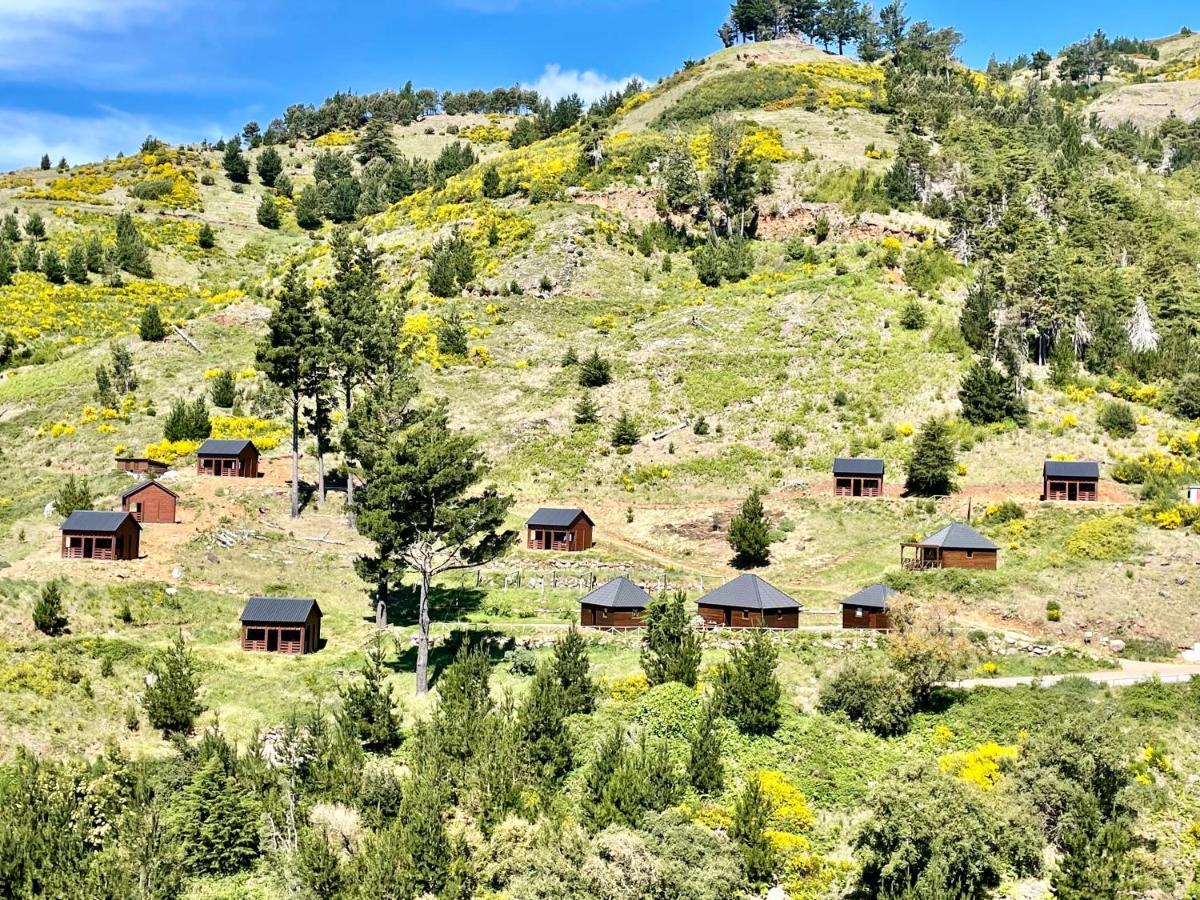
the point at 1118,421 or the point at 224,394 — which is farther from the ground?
the point at 224,394

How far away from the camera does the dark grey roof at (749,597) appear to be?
5162 centimetres

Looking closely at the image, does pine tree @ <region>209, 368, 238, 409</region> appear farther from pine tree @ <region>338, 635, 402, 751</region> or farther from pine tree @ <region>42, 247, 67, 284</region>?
pine tree @ <region>338, 635, 402, 751</region>

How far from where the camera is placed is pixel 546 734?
3912 cm

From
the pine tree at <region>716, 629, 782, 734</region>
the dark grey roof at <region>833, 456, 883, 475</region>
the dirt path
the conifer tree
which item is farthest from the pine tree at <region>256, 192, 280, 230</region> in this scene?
the dirt path

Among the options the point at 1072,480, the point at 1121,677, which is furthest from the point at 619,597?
the point at 1072,480

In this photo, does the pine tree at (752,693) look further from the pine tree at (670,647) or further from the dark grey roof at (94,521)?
the dark grey roof at (94,521)

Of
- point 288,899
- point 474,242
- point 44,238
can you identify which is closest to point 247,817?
point 288,899

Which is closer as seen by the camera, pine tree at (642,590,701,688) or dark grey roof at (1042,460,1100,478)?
pine tree at (642,590,701,688)

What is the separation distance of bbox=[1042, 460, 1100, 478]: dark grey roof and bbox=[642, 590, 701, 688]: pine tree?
29.5 metres

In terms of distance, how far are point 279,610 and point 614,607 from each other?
17.1 m

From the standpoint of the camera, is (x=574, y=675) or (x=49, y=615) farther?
(x=49, y=615)

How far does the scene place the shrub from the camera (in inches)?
2869

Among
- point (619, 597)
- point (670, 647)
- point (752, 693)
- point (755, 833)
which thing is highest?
point (619, 597)

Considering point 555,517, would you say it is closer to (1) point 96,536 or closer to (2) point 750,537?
(2) point 750,537
